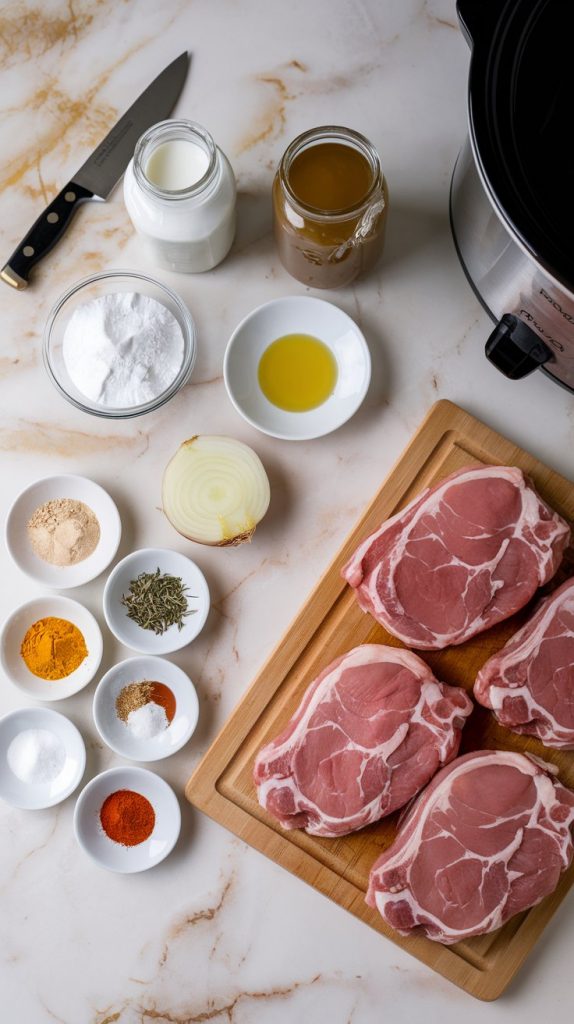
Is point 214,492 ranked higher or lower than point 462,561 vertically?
lower

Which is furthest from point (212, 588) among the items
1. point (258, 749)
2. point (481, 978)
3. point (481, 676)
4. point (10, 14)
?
point (10, 14)

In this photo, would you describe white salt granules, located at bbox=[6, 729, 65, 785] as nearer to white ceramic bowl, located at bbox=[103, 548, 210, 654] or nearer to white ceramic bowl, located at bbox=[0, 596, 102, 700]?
white ceramic bowl, located at bbox=[0, 596, 102, 700]

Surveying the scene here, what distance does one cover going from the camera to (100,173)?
71.8 inches

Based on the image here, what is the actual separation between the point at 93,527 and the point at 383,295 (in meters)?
0.80

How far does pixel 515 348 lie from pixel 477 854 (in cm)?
97

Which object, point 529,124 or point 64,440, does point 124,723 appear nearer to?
point 64,440

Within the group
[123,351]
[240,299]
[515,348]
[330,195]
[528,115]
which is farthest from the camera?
[240,299]

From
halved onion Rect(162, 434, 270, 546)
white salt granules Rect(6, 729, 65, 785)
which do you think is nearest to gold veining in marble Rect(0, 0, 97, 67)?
halved onion Rect(162, 434, 270, 546)

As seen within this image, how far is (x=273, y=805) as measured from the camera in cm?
167

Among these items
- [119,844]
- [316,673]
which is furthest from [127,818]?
[316,673]

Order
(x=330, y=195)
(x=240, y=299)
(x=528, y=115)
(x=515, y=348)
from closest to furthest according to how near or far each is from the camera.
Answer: (x=528, y=115) → (x=515, y=348) → (x=330, y=195) → (x=240, y=299)

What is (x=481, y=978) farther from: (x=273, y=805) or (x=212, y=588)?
(x=212, y=588)

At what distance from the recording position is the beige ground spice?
1787mm

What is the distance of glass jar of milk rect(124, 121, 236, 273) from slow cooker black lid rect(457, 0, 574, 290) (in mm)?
521
